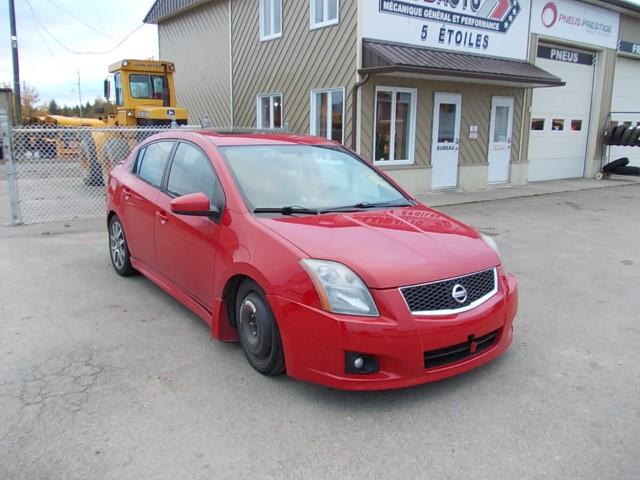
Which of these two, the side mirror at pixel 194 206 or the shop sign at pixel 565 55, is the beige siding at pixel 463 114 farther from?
the side mirror at pixel 194 206

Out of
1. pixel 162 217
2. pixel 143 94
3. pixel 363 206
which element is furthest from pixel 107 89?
pixel 363 206

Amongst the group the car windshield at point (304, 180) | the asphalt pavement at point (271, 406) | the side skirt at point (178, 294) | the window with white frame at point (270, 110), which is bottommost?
the asphalt pavement at point (271, 406)

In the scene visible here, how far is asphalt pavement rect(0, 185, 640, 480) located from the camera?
269cm

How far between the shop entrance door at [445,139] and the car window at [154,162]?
29.5ft

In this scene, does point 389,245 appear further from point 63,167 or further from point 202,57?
point 202,57

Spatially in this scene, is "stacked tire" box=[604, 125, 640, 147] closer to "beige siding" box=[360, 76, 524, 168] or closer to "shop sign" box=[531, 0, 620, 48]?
"shop sign" box=[531, 0, 620, 48]

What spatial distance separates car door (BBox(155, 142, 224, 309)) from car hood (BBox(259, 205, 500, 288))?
63cm

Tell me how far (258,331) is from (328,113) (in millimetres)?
9718

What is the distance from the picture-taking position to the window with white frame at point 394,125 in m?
12.0

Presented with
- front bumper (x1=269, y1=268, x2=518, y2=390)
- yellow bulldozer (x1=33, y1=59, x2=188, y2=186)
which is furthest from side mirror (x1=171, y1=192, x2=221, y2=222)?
yellow bulldozer (x1=33, y1=59, x2=188, y2=186)

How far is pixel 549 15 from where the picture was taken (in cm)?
1512

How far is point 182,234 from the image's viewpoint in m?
4.28

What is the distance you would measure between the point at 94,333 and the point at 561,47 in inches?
639

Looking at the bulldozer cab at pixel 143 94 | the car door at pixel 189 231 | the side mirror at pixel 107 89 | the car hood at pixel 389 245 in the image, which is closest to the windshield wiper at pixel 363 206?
the car hood at pixel 389 245
